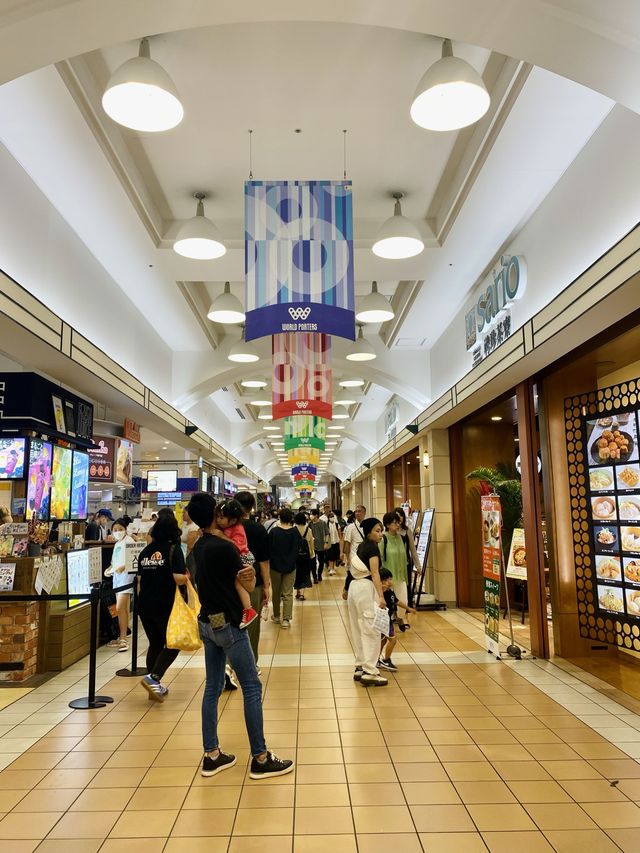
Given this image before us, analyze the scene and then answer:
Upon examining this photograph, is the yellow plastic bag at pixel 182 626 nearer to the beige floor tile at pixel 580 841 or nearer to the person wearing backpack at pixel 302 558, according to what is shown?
the beige floor tile at pixel 580 841

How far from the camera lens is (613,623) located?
19.4 ft

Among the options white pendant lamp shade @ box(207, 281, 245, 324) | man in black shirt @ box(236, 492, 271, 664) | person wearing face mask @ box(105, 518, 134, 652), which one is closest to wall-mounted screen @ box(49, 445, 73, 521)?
person wearing face mask @ box(105, 518, 134, 652)

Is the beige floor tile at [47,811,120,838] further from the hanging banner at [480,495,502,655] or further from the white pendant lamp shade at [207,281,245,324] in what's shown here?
the white pendant lamp shade at [207,281,245,324]

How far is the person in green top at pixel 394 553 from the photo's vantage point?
704 centimetres

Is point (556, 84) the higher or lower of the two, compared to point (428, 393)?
higher

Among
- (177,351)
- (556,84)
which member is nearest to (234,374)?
(177,351)

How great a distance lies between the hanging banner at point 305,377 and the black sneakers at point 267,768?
19.6 feet

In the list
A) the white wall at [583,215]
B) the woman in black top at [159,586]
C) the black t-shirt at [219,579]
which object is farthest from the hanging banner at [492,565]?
the black t-shirt at [219,579]

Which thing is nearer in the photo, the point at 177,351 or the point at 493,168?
the point at 493,168

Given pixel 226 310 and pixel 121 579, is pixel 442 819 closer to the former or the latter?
pixel 121 579

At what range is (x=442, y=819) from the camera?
322 cm

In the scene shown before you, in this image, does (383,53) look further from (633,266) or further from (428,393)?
(428,393)

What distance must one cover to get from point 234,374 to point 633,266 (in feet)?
29.4

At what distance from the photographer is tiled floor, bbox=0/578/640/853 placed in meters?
3.08
